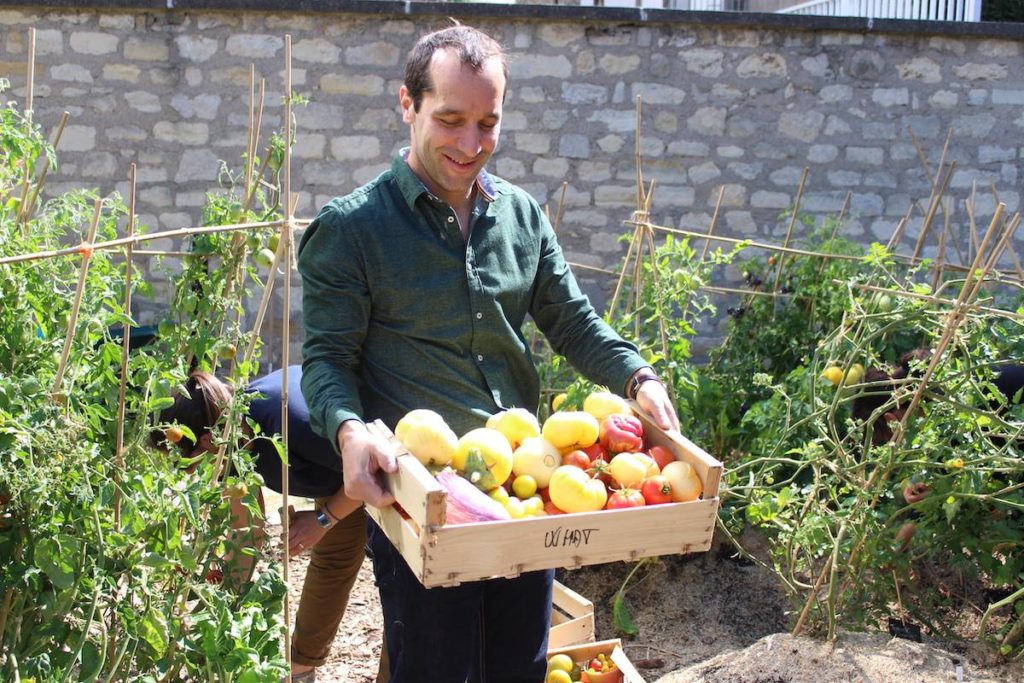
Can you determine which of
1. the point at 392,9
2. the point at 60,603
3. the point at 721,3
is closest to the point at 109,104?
the point at 392,9

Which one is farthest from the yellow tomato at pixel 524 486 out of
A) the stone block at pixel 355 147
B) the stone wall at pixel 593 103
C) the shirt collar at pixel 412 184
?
the stone block at pixel 355 147

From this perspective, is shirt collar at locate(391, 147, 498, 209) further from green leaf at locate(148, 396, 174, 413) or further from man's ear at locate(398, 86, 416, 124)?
green leaf at locate(148, 396, 174, 413)

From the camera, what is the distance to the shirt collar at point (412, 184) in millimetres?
2066

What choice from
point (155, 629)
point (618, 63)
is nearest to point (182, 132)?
point (618, 63)

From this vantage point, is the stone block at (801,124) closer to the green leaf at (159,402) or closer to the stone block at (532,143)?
the stone block at (532,143)

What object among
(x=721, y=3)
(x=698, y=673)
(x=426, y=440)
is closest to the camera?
(x=426, y=440)

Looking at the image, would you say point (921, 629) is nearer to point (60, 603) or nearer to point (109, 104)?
point (60, 603)

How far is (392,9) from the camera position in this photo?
6668 mm

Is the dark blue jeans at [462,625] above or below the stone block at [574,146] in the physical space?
below

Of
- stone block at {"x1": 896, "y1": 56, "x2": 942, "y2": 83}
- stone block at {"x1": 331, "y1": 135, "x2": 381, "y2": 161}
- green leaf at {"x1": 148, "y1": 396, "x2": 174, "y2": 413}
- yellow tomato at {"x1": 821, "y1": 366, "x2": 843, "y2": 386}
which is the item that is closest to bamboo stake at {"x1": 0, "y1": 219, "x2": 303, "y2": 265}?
green leaf at {"x1": 148, "y1": 396, "x2": 174, "y2": 413}

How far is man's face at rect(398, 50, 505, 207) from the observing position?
76.9 inches

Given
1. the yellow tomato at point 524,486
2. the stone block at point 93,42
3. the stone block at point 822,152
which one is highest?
the stone block at point 93,42

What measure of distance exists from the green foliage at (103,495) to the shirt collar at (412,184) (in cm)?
66

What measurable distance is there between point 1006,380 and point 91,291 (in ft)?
8.75
